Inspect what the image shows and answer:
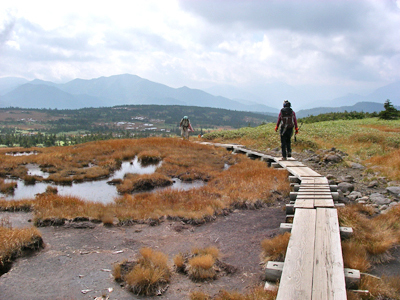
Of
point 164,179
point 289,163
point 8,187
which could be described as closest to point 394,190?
point 289,163

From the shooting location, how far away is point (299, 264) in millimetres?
5035

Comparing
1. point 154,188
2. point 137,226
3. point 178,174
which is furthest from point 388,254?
point 178,174

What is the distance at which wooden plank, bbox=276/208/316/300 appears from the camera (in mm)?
4340

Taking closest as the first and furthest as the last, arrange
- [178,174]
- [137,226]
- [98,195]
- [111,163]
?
[137,226], [98,195], [178,174], [111,163]

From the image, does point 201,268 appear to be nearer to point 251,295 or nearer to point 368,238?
point 251,295

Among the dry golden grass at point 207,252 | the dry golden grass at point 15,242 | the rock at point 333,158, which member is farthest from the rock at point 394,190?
the dry golden grass at point 15,242

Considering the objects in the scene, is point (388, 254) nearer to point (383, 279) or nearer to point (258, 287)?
point (383, 279)

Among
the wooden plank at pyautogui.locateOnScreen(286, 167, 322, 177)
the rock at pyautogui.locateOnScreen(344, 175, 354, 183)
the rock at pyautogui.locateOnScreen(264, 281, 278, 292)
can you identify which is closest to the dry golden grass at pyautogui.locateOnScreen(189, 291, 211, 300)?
the rock at pyautogui.locateOnScreen(264, 281, 278, 292)

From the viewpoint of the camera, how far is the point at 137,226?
8984 millimetres

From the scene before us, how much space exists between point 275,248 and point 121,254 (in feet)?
11.6

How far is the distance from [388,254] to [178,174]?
36.8ft

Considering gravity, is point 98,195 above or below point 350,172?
below

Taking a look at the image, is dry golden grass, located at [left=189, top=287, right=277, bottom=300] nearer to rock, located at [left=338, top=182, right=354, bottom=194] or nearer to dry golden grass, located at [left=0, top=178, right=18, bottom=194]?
rock, located at [left=338, top=182, right=354, bottom=194]

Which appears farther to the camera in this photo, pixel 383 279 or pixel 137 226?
pixel 137 226
